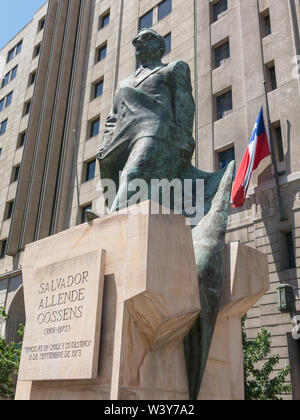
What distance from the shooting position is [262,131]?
18.5 meters

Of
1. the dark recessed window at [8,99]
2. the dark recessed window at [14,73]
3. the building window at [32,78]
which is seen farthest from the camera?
the dark recessed window at [14,73]

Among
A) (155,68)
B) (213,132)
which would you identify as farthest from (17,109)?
(155,68)

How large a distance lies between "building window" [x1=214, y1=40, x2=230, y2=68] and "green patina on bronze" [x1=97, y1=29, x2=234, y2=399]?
18.1m

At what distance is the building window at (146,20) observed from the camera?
30.0m

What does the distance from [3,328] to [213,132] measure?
17.4 meters

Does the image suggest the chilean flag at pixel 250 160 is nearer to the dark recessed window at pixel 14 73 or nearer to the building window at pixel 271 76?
the building window at pixel 271 76

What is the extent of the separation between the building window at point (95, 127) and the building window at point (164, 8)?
25.7ft

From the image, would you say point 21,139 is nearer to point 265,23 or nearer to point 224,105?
point 224,105

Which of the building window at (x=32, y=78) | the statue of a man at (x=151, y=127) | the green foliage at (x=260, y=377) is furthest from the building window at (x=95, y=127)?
the statue of a man at (x=151, y=127)

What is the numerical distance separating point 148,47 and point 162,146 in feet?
6.20

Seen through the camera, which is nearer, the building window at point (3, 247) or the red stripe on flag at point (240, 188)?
the red stripe on flag at point (240, 188)
